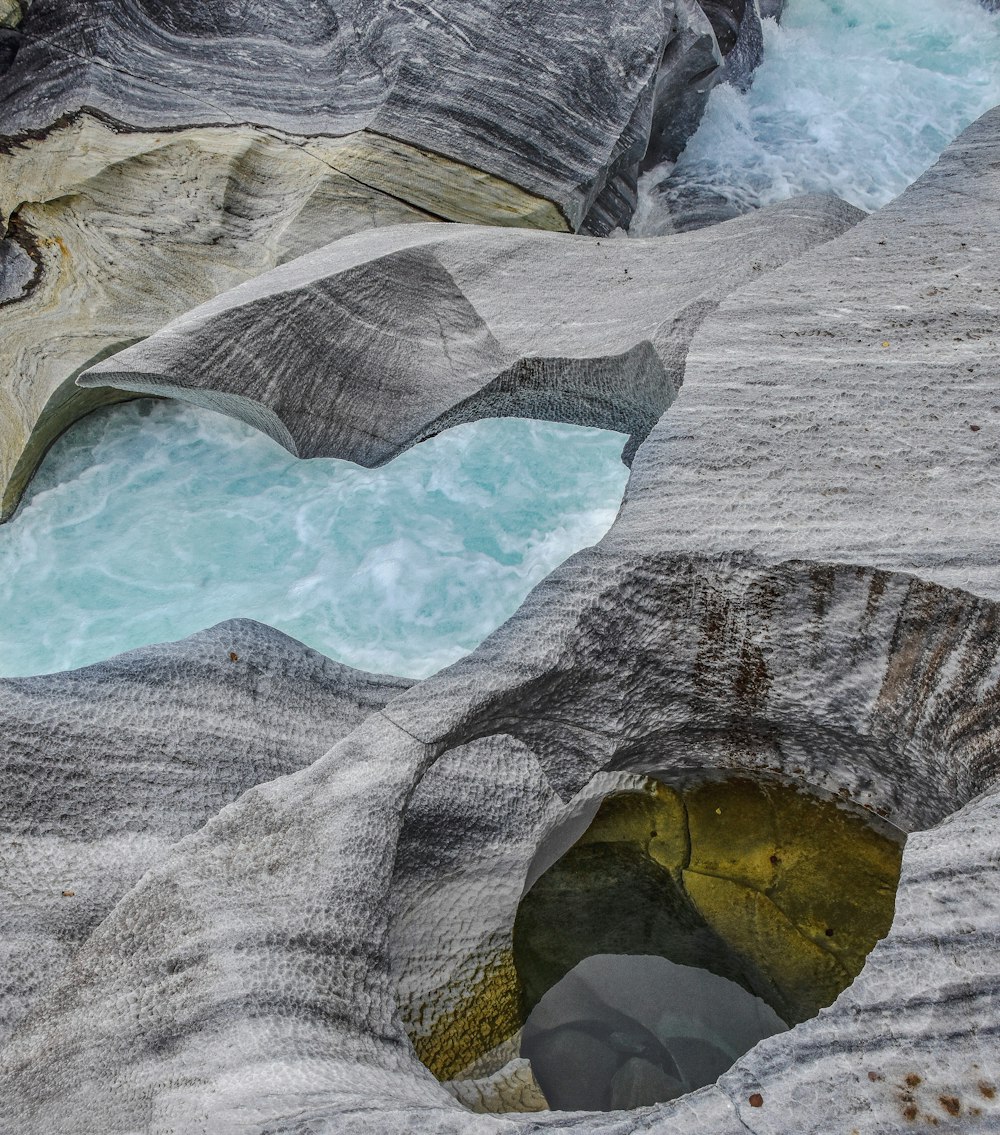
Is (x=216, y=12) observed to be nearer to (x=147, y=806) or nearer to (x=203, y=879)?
(x=147, y=806)

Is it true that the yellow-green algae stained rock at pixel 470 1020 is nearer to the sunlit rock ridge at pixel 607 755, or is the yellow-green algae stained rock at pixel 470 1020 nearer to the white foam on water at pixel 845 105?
the sunlit rock ridge at pixel 607 755

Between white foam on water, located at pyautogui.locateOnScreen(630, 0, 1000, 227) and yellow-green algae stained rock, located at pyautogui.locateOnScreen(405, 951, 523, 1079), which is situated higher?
white foam on water, located at pyautogui.locateOnScreen(630, 0, 1000, 227)

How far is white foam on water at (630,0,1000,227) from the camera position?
7.96 m

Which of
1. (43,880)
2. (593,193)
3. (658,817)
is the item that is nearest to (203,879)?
(43,880)

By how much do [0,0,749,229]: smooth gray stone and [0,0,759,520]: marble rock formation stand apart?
0.04ft

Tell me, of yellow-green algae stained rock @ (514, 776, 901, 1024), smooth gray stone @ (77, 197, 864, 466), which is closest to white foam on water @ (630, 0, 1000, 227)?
smooth gray stone @ (77, 197, 864, 466)

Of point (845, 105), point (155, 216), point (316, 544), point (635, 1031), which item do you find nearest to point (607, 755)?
point (635, 1031)

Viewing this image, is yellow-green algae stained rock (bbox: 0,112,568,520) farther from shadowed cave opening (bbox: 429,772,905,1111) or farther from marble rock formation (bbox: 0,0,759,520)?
shadowed cave opening (bbox: 429,772,905,1111)

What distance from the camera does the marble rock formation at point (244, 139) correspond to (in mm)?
5828

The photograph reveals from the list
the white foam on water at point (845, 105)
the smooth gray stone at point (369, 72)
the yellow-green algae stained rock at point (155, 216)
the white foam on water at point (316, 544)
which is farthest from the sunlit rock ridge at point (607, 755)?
the white foam on water at point (845, 105)

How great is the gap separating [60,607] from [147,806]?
8.26 ft

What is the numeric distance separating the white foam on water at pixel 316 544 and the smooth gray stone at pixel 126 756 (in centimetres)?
100

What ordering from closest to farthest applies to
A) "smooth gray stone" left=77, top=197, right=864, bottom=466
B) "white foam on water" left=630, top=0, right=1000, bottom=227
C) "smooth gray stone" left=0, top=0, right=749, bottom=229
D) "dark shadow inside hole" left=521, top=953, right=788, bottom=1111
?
"dark shadow inside hole" left=521, top=953, right=788, bottom=1111 → "smooth gray stone" left=77, top=197, right=864, bottom=466 → "smooth gray stone" left=0, top=0, right=749, bottom=229 → "white foam on water" left=630, top=0, right=1000, bottom=227

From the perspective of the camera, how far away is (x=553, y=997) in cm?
309
